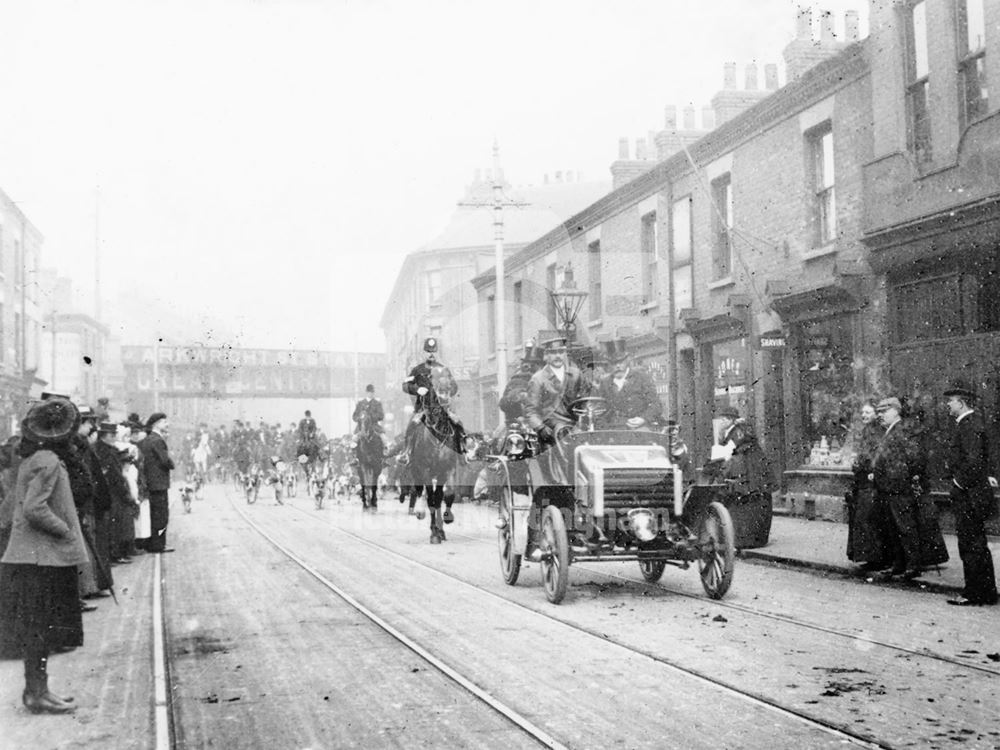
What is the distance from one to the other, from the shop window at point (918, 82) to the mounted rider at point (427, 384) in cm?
→ 684

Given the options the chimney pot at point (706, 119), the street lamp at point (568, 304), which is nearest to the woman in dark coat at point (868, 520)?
the street lamp at point (568, 304)

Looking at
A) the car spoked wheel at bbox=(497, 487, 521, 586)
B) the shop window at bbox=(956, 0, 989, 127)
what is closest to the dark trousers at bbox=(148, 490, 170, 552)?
the car spoked wheel at bbox=(497, 487, 521, 586)

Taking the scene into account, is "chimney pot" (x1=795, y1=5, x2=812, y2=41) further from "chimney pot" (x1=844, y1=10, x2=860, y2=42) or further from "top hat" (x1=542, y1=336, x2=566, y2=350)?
"top hat" (x1=542, y1=336, x2=566, y2=350)

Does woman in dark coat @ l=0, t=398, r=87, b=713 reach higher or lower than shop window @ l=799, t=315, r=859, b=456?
lower

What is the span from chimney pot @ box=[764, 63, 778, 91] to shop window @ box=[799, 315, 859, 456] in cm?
A: 671

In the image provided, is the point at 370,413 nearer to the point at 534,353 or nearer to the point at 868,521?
the point at 534,353

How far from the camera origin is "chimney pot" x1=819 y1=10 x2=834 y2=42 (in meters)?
17.0

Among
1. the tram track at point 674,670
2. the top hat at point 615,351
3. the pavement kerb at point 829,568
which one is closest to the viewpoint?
the tram track at point 674,670

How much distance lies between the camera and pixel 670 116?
77.0ft

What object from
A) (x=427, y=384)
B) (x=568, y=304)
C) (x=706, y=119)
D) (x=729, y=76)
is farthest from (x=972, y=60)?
(x=706, y=119)

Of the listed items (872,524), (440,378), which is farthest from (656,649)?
(440,378)

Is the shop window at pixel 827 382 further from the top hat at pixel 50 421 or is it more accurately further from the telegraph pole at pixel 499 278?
the top hat at pixel 50 421

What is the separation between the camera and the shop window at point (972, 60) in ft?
42.0

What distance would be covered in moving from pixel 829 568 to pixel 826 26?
35.0 feet
